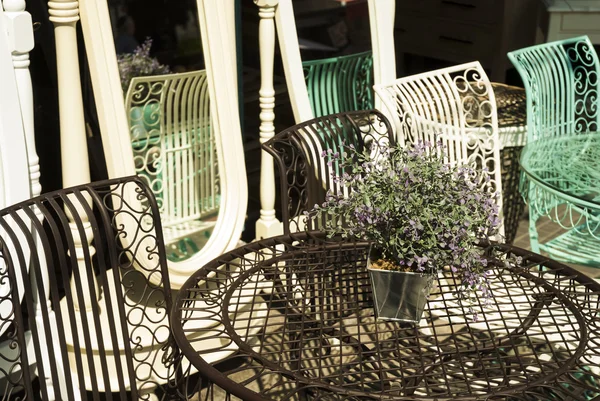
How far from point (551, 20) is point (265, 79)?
3.20 metres

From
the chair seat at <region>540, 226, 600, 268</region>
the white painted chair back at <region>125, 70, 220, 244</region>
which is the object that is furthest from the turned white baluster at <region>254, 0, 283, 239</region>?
the chair seat at <region>540, 226, 600, 268</region>

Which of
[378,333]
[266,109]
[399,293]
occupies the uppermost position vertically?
[266,109]

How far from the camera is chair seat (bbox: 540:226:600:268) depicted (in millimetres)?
2930

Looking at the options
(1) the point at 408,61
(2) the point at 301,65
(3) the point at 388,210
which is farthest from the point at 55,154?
(1) the point at 408,61

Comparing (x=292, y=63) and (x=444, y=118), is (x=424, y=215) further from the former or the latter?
(x=292, y=63)

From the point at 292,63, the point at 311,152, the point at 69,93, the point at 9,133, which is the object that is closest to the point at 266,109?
the point at 292,63

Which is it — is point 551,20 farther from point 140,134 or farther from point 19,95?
point 19,95

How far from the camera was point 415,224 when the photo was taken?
6.11 feet

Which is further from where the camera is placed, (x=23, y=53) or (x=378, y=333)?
(x=23, y=53)

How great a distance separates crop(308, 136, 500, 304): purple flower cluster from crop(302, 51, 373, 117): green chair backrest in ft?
4.95

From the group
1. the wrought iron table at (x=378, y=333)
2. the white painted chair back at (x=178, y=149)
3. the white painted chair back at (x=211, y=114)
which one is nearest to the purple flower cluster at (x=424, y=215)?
the wrought iron table at (x=378, y=333)

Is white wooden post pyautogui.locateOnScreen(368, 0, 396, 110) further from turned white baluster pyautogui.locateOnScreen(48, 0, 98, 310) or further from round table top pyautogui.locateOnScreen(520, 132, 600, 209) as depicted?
turned white baluster pyautogui.locateOnScreen(48, 0, 98, 310)

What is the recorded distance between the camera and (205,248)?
9.25ft

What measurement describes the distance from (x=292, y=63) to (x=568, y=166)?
116 centimetres
